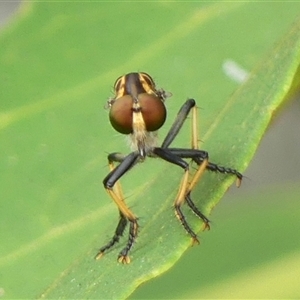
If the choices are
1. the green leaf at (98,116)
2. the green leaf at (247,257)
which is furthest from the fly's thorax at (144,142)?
the green leaf at (247,257)

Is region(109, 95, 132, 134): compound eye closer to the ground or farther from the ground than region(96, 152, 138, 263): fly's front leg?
farther from the ground

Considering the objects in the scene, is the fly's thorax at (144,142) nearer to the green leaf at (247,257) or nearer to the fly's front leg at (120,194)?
the fly's front leg at (120,194)

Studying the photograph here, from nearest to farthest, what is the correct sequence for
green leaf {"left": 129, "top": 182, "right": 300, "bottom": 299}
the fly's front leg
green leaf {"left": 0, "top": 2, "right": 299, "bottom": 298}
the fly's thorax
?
green leaf {"left": 0, "top": 2, "right": 299, "bottom": 298}
the fly's front leg
the fly's thorax
green leaf {"left": 129, "top": 182, "right": 300, "bottom": 299}

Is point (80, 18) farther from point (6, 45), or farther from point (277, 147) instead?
point (277, 147)

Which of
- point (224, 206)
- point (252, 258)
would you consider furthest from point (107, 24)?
point (224, 206)

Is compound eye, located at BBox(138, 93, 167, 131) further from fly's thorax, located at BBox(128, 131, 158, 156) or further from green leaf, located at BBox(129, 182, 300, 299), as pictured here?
green leaf, located at BBox(129, 182, 300, 299)

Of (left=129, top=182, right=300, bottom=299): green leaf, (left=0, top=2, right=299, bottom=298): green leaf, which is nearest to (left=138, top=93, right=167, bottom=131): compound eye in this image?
(left=0, top=2, right=299, bottom=298): green leaf
